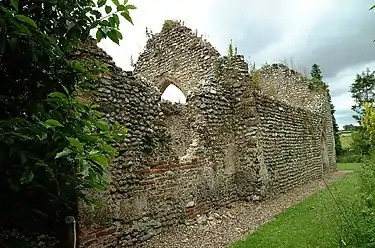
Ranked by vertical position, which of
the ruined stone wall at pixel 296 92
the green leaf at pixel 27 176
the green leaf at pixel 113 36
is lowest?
the green leaf at pixel 27 176

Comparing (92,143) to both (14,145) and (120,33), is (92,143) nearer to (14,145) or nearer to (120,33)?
(14,145)

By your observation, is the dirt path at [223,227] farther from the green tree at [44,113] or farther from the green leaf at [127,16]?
the green leaf at [127,16]

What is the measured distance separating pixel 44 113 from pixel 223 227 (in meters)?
6.04

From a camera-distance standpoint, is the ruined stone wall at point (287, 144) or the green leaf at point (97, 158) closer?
the green leaf at point (97, 158)

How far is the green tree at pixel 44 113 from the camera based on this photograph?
1.84 m

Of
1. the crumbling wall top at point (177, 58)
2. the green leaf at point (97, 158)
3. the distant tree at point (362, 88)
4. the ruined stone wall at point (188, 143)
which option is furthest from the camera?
the distant tree at point (362, 88)

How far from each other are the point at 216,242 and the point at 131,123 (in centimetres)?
264

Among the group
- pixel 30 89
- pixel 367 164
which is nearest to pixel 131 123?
pixel 30 89

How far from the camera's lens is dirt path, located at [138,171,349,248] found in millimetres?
6371

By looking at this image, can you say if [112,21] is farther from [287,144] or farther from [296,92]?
[296,92]

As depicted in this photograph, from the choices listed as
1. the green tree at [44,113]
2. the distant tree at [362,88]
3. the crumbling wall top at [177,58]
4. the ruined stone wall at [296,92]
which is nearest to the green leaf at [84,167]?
the green tree at [44,113]

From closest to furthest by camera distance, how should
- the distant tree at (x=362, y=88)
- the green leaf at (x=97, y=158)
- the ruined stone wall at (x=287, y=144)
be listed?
1. the green leaf at (x=97, y=158)
2. the ruined stone wall at (x=287, y=144)
3. the distant tree at (x=362, y=88)

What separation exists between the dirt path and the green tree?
14.2 feet

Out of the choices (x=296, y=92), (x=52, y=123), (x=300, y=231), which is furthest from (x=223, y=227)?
(x=296, y=92)
